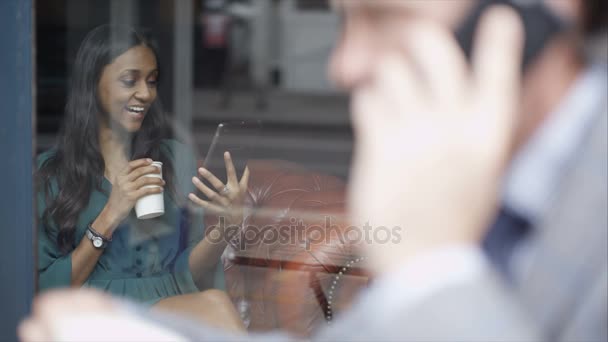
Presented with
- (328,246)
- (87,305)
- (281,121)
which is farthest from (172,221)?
(87,305)

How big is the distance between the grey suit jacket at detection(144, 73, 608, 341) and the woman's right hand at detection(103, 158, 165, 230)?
1.64 m

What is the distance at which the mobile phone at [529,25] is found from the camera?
573 millimetres

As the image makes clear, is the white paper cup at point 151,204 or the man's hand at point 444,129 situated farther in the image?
the white paper cup at point 151,204

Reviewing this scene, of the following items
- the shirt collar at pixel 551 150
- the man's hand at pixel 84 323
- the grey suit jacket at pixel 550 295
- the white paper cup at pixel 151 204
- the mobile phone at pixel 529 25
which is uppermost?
the mobile phone at pixel 529 25

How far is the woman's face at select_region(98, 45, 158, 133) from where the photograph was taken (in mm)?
2238

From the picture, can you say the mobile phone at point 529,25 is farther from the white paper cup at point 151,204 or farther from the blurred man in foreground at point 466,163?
the white paper cup at point 151,204

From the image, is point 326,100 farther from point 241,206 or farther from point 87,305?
point 87,305

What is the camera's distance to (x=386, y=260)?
60 centimetres

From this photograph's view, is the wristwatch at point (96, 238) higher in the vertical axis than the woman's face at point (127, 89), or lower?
lower

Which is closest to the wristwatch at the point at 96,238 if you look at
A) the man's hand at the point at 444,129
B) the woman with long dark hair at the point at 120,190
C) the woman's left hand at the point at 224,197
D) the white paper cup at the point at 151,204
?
the woman with long dark hair at the point at 120,190

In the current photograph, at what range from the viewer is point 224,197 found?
2.35 metres

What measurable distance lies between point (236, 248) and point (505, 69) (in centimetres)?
188

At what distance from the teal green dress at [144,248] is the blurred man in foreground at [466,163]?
1.73 metres

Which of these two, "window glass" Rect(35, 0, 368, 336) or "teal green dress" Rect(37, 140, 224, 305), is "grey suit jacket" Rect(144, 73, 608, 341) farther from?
"teal green dress" Rect(37, 140, 224, 305)
